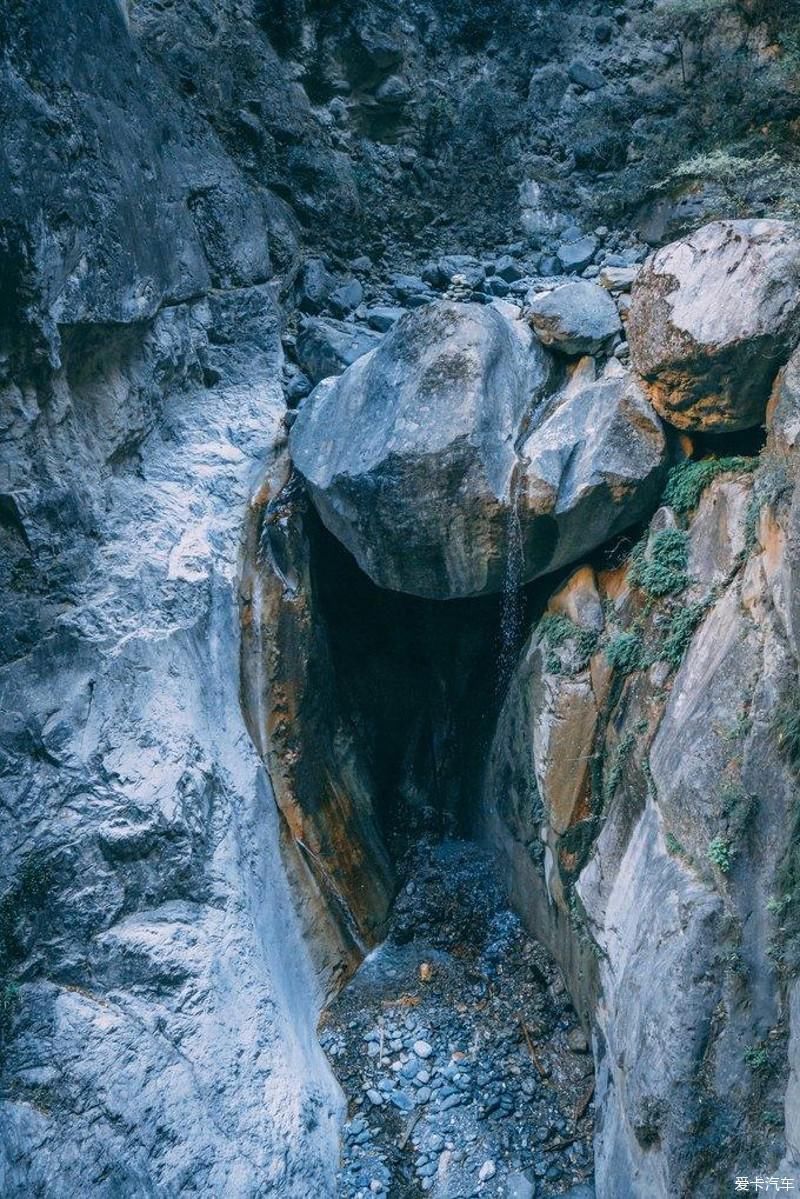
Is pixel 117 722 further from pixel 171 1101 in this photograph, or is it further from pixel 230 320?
pixel 230 320

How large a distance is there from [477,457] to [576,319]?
1.80 m

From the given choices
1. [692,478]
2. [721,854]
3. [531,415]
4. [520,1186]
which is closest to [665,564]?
[692,478]

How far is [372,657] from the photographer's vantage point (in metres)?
9.77

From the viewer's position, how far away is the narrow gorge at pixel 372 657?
16.8 ft

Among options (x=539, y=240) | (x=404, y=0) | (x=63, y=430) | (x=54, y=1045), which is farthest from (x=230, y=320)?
(x=54, y=1045)

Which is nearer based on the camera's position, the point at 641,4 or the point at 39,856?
the point at 39,856

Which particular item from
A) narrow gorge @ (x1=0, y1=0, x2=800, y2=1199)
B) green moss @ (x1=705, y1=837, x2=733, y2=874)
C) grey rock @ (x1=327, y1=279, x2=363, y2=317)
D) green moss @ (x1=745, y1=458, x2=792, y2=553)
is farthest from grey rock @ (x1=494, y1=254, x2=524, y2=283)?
green moss @ (x1=705, y1=837, x2=733, y2=874)

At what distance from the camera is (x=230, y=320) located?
8.96 m

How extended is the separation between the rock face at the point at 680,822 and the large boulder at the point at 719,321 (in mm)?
611

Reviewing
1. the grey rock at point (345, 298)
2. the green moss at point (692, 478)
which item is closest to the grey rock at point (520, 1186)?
the green moss at point (692, 478)

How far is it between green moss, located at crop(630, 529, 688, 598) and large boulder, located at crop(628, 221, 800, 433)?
3.03 ft

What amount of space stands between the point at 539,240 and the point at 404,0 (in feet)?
12.8

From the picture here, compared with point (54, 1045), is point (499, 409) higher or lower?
higher

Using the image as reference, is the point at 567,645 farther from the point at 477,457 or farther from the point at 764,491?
the point at 764,491
